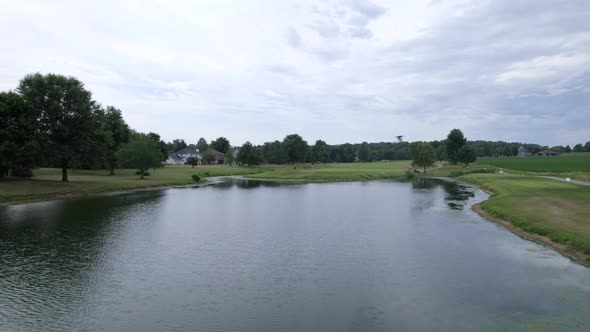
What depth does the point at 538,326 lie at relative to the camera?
1309 centimetres

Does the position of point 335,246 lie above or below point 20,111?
below

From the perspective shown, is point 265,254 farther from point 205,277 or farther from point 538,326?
point 538,326

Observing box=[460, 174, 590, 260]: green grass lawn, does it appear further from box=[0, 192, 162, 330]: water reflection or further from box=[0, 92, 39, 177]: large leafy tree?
box=[0, 92, 39, 177]: large leafy tree

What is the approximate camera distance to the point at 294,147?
16588 cm

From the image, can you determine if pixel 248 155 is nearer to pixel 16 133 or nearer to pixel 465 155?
pixel 465 155

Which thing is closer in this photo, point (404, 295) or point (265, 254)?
point (404, 295)

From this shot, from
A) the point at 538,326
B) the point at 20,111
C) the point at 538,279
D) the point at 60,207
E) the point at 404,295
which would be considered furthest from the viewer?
the point at 20,111

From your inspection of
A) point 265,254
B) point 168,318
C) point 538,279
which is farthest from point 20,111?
point 538,279

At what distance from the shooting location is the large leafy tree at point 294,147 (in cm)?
16612

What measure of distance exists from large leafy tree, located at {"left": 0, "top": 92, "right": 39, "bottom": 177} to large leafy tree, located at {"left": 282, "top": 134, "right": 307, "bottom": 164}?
11730cm

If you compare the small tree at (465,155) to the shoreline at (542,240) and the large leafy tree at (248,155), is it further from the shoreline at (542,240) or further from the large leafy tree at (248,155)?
the shoreline at (542,240)

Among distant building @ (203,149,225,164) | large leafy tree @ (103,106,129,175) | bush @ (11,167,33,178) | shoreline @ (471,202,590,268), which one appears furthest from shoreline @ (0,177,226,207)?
distant building @ (203,149,225,164)

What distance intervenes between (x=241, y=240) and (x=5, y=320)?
14874 mm

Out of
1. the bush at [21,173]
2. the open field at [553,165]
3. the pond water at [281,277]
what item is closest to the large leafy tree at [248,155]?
the bush at [21,173]
